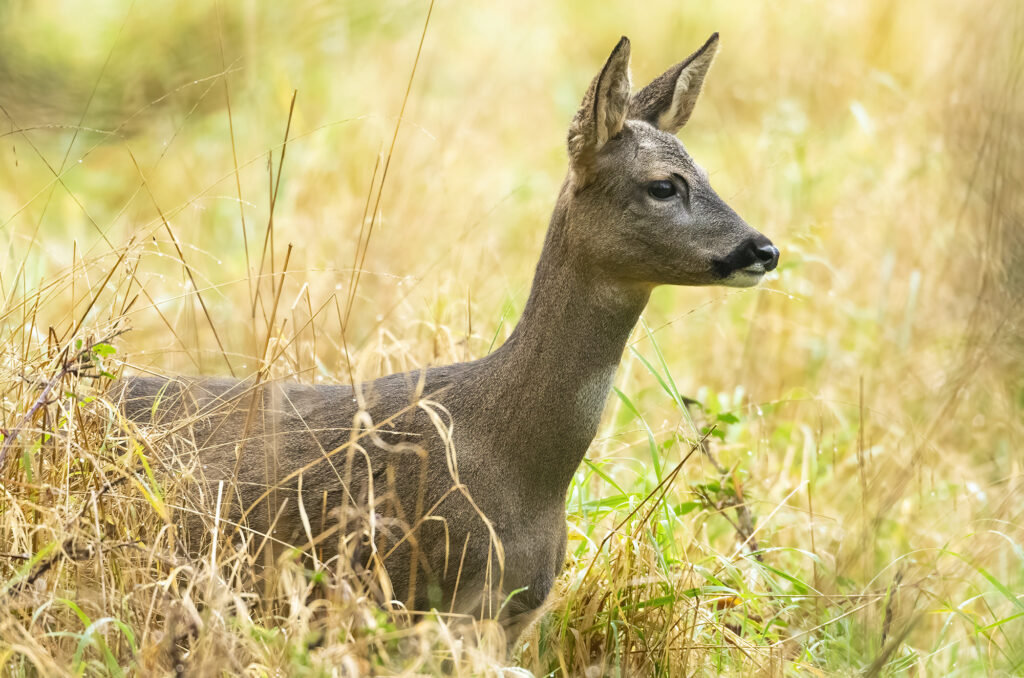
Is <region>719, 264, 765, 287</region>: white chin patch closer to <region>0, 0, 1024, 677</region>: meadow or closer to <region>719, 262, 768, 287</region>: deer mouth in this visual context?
<region>719, 262, 768, 287</region>: deer mouth

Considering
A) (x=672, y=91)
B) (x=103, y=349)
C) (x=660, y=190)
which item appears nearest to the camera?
(x=103, y=349)

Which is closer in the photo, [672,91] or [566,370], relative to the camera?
[566,370]

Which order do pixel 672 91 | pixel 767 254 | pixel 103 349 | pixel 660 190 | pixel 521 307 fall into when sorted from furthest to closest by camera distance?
pixel 521 307 → pixel 672 91 → pixel 660 190 → pixel 767 254 → pixel 103 349

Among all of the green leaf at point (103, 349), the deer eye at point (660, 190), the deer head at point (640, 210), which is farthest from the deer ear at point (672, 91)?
the green leaf at point (103, 349)

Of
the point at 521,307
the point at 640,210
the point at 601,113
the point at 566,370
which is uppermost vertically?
the point at 601,113

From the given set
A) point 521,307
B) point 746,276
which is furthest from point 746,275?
point 521,307

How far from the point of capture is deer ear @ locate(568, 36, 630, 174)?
3605 mm

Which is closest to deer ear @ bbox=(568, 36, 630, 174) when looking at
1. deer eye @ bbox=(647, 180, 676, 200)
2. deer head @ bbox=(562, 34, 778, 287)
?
deer head @ bbox=(562, 34, 778, 287)

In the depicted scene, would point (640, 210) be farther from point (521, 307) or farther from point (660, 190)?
point (521, 307)

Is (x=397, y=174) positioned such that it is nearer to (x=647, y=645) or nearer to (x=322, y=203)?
(x=322, y=203)

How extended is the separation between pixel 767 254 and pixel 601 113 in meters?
0.65

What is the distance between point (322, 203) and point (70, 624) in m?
4.60

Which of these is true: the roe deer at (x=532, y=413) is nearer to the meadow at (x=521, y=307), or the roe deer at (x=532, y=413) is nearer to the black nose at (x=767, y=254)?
the black nose at (x=767, y=254)

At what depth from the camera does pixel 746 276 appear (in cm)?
363
